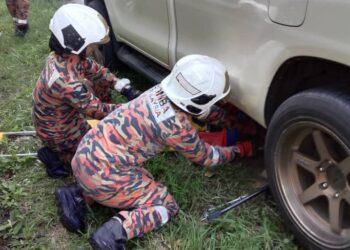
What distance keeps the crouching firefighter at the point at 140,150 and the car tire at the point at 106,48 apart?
1749 millimetres

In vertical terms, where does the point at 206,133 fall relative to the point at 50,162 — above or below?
above

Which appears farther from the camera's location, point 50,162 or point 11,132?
point 11,132

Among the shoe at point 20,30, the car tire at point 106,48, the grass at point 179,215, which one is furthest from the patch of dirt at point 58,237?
the shoe at point 20,30

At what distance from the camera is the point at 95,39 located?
2.92m

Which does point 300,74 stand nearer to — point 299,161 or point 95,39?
point 299,161

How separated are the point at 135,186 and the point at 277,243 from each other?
2.54 feet

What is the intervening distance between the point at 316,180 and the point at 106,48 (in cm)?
256

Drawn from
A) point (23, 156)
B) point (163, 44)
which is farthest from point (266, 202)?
point (23, 156)

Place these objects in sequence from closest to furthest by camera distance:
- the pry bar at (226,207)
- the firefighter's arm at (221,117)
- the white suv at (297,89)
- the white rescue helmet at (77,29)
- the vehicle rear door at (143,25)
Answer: the white suv at (297,89) → the pry bar at (226,207) → the white rescue helmet at (77,29) → the firefighter's arm at (221,117) → the vehicle rear door at (143,25)

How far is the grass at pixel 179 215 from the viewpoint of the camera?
2568mm

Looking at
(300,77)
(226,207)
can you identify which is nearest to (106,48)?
(226,207)

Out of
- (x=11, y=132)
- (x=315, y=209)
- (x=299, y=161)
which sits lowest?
(x=11, y=132)

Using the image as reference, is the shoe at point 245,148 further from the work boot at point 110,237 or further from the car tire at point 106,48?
the car tire at point 106,48

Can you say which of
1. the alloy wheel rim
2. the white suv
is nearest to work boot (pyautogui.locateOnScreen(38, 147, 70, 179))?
the white suv
